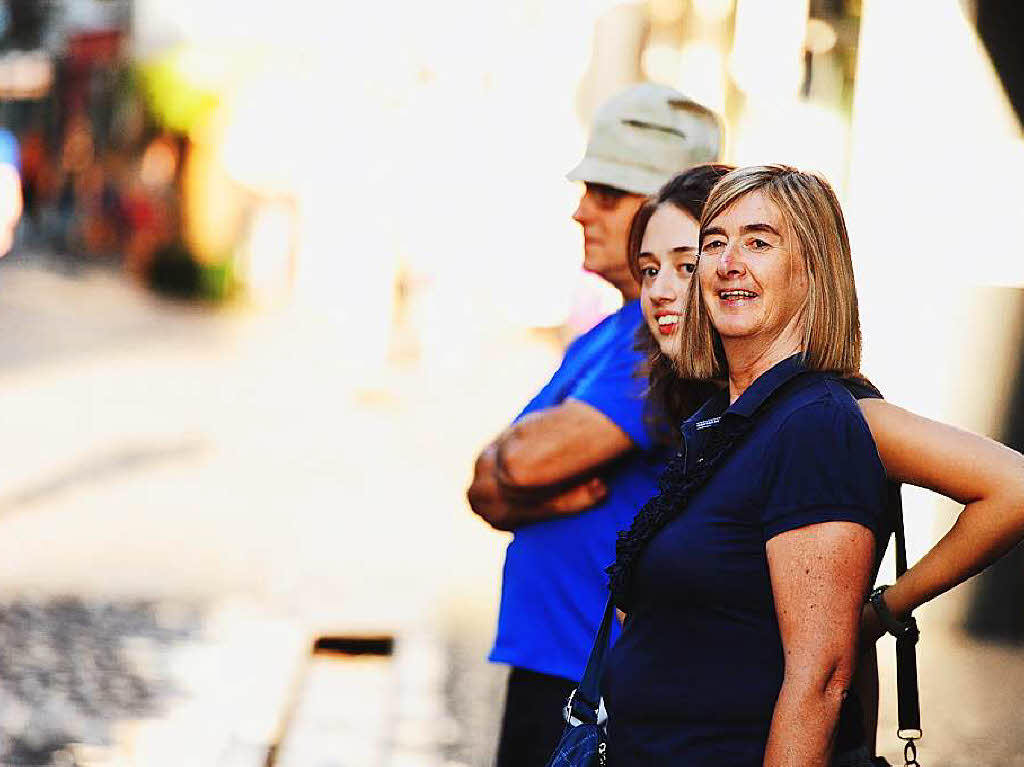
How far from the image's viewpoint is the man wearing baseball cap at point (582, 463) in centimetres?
313

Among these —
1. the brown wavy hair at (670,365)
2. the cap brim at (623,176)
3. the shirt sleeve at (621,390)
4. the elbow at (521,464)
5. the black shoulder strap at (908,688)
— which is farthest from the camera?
the cap brim at (623,176)

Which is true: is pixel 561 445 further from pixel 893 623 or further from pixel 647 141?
pixel 893 623

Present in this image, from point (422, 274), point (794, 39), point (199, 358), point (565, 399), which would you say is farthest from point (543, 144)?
point (565, 399)

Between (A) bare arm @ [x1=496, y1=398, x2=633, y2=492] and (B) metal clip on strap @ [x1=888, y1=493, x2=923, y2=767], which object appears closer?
(B) metal clip on strap @ [x1=888, y1=493, x2=923, y2=767]

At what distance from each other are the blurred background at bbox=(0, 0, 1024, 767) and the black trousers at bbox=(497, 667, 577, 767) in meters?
1.59

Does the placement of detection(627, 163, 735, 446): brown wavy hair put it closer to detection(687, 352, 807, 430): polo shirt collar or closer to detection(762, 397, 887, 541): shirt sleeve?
detection(687, 352, 807, 430): polo shirt collar

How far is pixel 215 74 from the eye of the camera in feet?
131

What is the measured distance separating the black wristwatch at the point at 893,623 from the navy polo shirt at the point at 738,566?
0.91 feet

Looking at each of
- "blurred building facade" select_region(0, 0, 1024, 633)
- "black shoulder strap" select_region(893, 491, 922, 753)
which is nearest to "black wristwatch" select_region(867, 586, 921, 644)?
"black shoulder strap" select_region(893, 491, 922, 753)

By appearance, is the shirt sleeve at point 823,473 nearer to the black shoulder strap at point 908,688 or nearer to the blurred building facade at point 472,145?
the black shoulder strap at point 908,688

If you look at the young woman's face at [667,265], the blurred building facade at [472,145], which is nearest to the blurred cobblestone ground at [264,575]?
the blurred building facade at [472,145]

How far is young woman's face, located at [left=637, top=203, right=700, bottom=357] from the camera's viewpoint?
2859 mm

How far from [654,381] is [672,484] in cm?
61

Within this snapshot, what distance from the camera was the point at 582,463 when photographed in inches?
123
